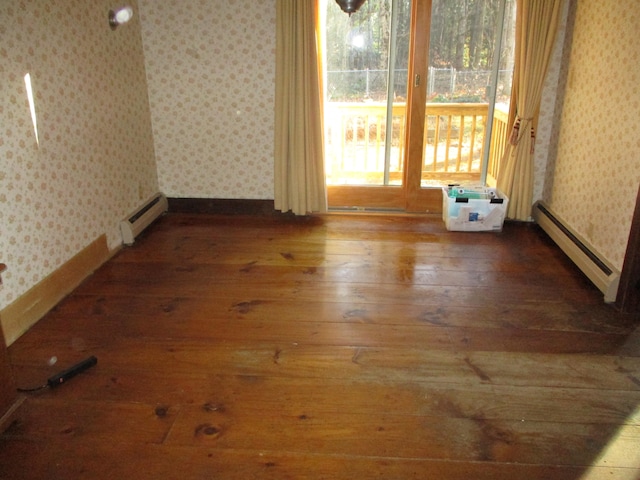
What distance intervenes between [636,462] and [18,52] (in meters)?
3.17

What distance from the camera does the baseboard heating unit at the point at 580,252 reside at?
287cm

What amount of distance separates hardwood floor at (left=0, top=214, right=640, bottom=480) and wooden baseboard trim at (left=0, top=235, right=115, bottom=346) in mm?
64

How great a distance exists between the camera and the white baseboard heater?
11.9 ft

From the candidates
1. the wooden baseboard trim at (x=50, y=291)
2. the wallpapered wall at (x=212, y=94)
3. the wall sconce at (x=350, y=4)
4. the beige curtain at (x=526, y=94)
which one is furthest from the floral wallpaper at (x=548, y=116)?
the wooden baseboard trim at (x=50, y=291)

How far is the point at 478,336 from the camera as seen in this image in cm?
254

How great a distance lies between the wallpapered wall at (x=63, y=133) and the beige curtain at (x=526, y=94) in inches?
112

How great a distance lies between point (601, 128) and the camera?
3145 mm

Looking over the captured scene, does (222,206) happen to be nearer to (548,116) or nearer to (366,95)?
(366,95)

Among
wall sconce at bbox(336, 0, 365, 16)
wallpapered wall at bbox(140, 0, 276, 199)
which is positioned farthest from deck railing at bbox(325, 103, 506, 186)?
wall sconce at bbox(336, 0, 365, 16)

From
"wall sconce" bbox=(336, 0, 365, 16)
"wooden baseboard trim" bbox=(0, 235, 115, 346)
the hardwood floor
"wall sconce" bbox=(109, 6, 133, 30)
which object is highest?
"wall sconce" bbox=(109, 6, 133, 30)

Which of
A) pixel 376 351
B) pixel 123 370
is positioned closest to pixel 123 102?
pixel 123 370

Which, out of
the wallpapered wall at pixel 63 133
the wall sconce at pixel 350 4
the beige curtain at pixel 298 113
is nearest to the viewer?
the wall sconce at pixel 350 4

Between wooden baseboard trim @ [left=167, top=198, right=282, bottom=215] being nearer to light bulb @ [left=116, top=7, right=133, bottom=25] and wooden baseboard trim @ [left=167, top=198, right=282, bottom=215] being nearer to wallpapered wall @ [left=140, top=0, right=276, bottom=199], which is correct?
wallpapered wall @ [left=140, top=0, right=276, bottom=199]

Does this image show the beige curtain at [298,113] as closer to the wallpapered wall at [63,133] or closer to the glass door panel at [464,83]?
the glass door panel at [464,83]
